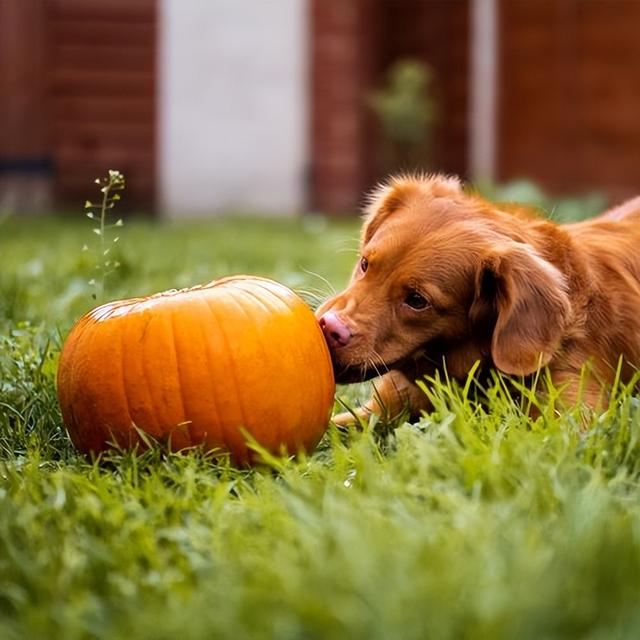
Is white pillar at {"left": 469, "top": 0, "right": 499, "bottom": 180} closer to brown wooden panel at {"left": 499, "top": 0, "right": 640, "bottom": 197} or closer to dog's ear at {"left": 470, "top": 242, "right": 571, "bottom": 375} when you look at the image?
brown wooden panel at {"left": 499, "top": 0, "right": 640, "bottom": 197}

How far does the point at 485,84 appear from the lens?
1316cm

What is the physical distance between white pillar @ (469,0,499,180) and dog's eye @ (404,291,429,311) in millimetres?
10317

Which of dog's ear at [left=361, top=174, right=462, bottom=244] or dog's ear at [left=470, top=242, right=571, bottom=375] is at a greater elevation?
dog's ear at [left=361, top=174, right=462, bottom=244]


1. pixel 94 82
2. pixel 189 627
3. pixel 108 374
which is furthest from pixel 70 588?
pixel 94 82

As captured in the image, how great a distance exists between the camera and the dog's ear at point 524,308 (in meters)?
2.88

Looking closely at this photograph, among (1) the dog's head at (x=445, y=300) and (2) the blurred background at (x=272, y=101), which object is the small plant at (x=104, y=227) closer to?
(1) the dog's head at (x=445, y=300)

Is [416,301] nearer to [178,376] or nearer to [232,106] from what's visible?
[178,376]

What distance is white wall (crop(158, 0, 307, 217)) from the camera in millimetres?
12172

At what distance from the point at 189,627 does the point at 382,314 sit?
1435 mm

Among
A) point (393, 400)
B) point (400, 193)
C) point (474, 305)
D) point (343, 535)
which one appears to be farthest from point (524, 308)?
point (343, 535)

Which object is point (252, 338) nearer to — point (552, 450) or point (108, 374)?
point (108, 374)

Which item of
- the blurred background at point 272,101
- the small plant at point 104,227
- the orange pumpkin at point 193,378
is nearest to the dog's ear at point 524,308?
the orange pumpkin at point 193,378

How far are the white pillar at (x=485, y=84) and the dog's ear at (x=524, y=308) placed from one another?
10286 mm

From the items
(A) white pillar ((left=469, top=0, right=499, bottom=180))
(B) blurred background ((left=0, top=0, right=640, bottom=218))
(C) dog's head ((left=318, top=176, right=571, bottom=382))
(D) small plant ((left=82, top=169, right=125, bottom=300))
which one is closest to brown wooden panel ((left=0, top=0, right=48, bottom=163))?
(B) blurred background ((left=0, top=0, right=640, bottom=218))
